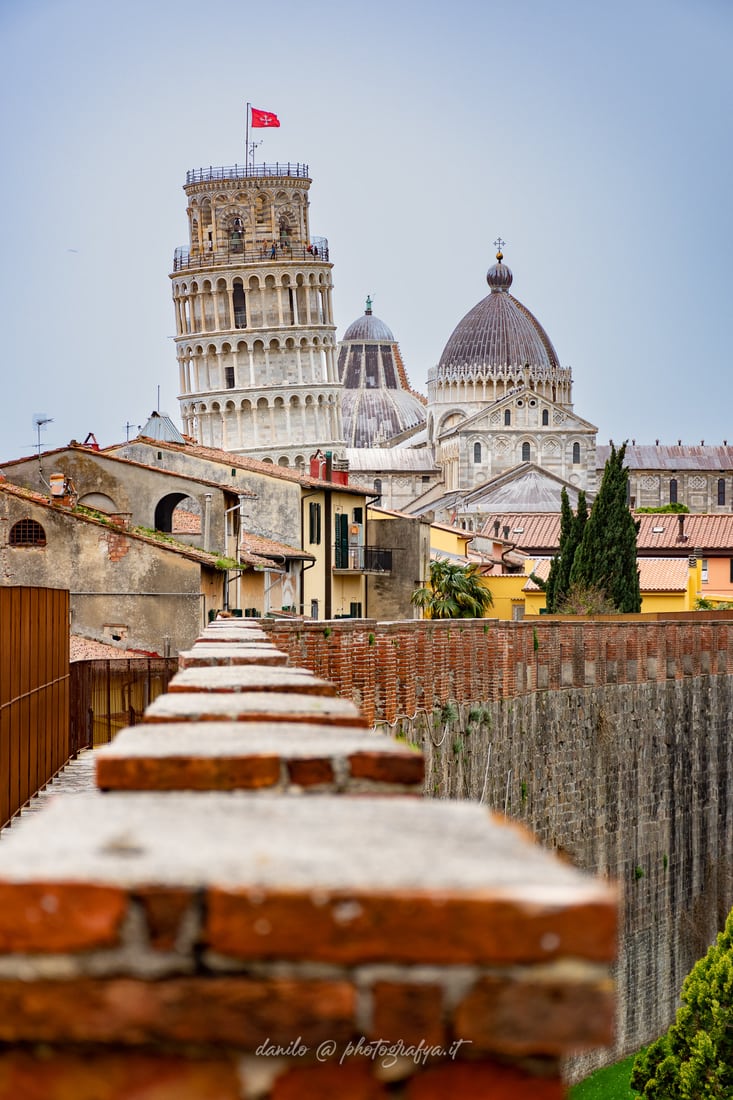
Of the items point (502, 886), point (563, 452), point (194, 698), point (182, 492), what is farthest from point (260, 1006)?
point (563, 452)

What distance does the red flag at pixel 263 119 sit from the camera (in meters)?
112

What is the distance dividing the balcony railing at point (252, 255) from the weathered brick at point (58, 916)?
104705mm

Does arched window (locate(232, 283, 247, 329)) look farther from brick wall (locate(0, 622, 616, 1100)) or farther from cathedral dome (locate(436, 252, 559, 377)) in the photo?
brick wall (locate(0, 622, 616, 1100))

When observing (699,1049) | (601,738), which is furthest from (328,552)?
(699,1049)

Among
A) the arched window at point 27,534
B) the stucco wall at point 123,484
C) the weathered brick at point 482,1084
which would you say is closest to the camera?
the weathered brick at point 482,1084

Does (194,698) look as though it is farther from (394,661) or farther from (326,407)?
(326,407)

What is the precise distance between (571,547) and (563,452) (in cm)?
7740

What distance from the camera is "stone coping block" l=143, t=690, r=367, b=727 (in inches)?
156

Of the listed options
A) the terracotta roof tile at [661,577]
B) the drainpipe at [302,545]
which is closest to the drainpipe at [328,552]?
the drainpipe at [302,545]

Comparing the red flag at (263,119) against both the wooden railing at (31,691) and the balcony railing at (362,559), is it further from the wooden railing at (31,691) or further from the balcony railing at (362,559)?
the wooden railing at (31,691)

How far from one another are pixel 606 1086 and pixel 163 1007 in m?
22.0

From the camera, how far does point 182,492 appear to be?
35.0 meters

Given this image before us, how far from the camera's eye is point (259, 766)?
3080mm

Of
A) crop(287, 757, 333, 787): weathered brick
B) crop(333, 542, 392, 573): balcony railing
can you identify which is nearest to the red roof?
crop(333, 542, 392, 573): balcony railing
